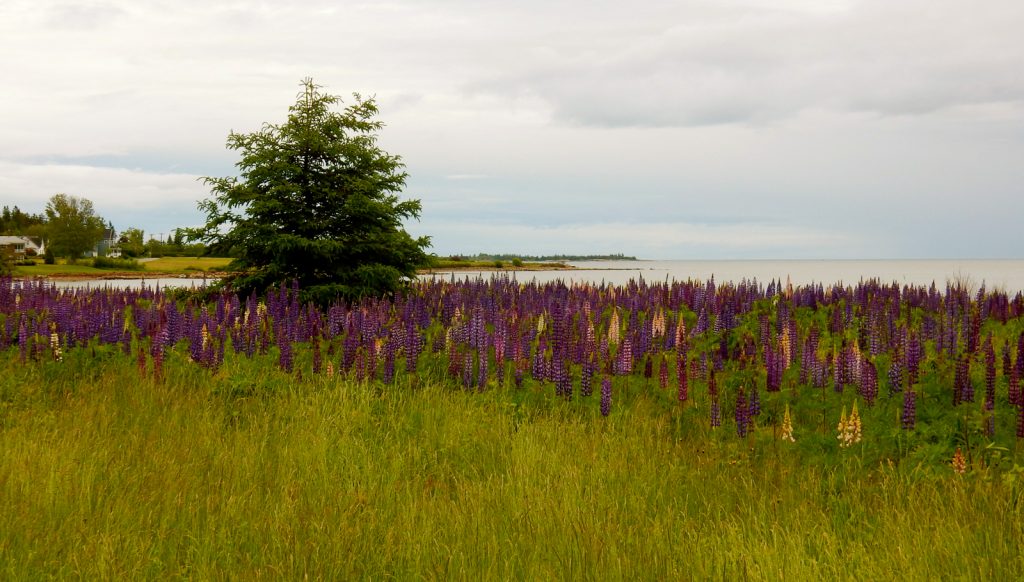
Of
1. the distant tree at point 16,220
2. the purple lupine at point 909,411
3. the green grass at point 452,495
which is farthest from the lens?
the distant tree at point 16,220

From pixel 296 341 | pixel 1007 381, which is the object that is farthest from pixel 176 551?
pixel 1007 381

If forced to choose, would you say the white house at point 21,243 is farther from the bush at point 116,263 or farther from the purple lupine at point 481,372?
the purple lupine at point 481,372

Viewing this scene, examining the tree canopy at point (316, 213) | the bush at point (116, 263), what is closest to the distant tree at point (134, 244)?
the bush at point (116, 263)

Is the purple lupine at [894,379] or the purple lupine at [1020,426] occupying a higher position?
the purple lupine at [894,379]

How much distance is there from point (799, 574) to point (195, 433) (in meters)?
5.50

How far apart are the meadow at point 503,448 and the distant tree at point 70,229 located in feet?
328

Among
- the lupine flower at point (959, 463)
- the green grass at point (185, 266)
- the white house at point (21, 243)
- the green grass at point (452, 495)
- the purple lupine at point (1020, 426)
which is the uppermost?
the white house at point (21, 243)

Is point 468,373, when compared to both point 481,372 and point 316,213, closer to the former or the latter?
point 481,372

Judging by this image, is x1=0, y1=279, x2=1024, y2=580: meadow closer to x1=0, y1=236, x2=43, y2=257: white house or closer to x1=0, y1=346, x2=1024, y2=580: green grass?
x1=0, y1=346, x2=1024, y2=580: green grass

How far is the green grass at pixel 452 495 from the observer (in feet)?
14.6

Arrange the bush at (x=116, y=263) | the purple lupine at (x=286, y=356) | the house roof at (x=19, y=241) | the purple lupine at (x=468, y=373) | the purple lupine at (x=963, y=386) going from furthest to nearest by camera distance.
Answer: the house roof at (x=19, y=241)
the bush at (x=116, y=263)
the purple lupine at (x=286, y=356)
the purple lupine at (x=468, y=373)
the purple lupine at (x=963, y=386)

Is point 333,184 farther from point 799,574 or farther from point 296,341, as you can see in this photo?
point 799,574

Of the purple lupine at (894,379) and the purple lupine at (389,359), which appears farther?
the purple lupine at (389,359)

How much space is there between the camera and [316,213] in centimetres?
1467
